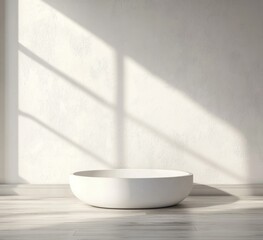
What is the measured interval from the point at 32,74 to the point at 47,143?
52cm

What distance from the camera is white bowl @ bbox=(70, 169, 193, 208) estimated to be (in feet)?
10.4

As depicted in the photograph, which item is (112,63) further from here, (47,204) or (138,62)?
(47,204)

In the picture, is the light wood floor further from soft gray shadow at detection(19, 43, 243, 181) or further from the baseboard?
soft gray shadow at detection(19, 43, 243, 181)

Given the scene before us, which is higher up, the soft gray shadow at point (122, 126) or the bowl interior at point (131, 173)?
the soft gray shadow at point (122, 126)

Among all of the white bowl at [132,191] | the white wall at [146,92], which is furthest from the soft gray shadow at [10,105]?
the white bowl at [132,191]

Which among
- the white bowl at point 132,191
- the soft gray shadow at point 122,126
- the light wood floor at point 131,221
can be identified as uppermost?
the soft gray shadow at point 122,126

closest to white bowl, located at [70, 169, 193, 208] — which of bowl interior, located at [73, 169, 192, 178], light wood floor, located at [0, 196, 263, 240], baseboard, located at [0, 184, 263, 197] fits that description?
light wood floor, located at [0, 196, 263, 240]

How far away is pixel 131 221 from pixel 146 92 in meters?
1.34

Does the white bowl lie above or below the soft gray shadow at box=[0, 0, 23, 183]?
below

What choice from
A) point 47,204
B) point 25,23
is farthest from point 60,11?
point 47,204

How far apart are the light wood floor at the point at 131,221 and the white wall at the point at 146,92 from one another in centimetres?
38

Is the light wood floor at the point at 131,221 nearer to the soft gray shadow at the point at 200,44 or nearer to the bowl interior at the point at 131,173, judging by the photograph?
the bowl interior at the point at 131,173

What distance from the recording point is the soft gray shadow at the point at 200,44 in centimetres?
391

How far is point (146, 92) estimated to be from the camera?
393 cm
